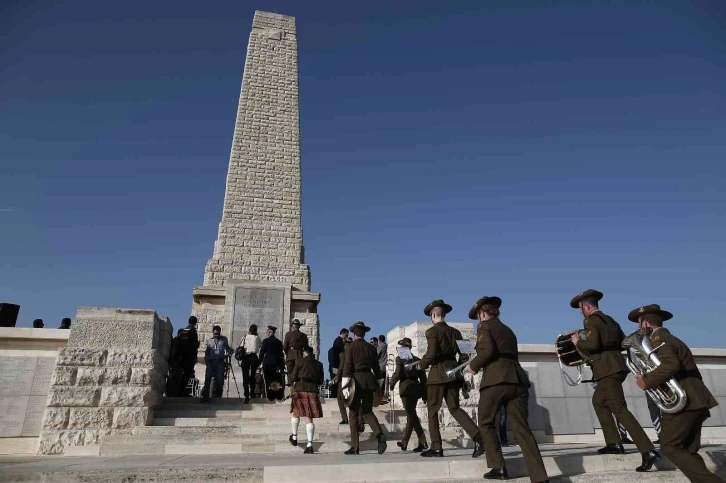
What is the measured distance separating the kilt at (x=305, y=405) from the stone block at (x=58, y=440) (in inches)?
119

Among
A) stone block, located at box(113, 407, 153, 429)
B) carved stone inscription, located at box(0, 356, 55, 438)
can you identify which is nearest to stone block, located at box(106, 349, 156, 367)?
stone block, located at box(113, 407, 153, 429)

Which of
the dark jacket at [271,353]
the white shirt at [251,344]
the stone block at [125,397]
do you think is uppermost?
the white shirt at [251,344]

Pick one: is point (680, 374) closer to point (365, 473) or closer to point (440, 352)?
point (440, 352)

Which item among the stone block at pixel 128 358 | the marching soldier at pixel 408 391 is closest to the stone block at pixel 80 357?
the stone block at pixel 128 358

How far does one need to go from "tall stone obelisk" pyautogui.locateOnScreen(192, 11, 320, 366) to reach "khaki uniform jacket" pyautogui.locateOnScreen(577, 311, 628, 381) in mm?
8875

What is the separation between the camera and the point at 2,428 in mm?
7047

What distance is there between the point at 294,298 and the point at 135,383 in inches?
259

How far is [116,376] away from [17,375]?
5.16 ft

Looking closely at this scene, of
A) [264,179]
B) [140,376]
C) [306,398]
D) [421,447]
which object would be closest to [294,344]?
[306,398]

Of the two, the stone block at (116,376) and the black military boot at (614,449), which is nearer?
the black military boot at (614,449)

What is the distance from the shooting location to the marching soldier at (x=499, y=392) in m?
4.11

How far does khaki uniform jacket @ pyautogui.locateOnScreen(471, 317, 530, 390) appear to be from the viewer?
14.3ft

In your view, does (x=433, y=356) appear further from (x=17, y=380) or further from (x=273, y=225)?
(x=273, y=225)

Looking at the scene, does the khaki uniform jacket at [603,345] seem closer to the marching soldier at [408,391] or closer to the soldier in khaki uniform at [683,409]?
the soldier in khaki uniform at [683,409]
